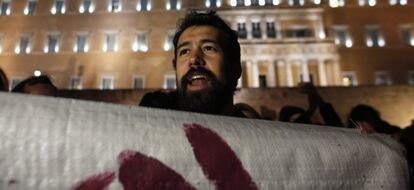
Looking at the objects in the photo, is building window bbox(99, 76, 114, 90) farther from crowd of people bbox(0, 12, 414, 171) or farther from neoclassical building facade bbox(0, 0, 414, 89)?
crowd of people bbox(0, 12, 414, 171)

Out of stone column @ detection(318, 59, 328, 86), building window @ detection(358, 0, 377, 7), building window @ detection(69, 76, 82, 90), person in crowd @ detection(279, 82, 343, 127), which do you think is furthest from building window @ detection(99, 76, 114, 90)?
person in crowd @ detection(279, 82, 343, 127)

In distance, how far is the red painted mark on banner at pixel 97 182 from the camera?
932mm

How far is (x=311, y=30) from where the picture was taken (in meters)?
26.7

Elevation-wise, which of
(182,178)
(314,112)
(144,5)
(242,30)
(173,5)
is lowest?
(314,112)

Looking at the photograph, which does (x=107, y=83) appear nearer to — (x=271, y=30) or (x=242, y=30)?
(x=242, y=30)

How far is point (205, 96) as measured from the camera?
1.75 m

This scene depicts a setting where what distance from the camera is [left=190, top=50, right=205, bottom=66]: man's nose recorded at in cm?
181

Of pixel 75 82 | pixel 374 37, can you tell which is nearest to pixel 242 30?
pixel 374 37

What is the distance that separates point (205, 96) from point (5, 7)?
3039 cm

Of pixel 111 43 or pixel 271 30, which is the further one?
pixel 111 43

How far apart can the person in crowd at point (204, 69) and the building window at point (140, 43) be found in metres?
26.1

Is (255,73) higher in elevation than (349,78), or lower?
higher

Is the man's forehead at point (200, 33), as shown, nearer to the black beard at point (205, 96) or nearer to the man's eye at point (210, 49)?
the man's eye at point (210, 49)

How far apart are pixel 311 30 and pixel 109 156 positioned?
26.7 metres
